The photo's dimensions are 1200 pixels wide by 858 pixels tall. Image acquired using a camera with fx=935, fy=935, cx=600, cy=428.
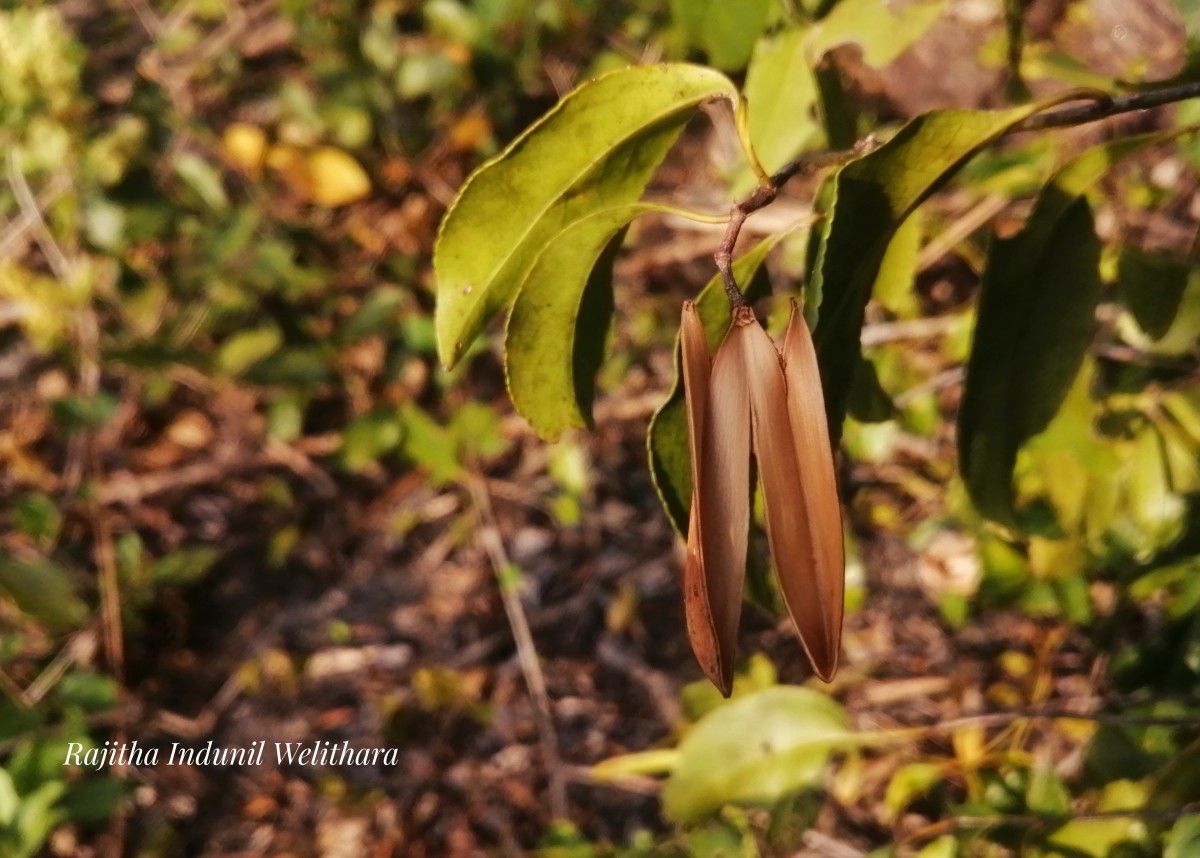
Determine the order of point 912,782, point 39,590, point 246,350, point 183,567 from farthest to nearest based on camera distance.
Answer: point 246,350 < point 183,567 < point 912,782 < point 39,590

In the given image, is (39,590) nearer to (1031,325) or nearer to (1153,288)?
(1031,325)

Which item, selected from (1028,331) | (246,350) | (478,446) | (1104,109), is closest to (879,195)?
(1104,109)

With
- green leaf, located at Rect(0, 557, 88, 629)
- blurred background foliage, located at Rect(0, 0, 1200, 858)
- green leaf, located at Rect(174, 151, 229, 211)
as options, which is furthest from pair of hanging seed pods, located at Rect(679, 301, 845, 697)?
green leaf, located at Rect(174, 151, 229, 211)

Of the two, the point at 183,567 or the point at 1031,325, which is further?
the point at 183,567

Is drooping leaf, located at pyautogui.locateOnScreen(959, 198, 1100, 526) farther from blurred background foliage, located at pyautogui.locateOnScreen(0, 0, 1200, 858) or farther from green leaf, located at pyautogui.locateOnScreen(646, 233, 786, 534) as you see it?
green leaf, located at pyautogui.locateOnScreen(646, 233, 786, 534)

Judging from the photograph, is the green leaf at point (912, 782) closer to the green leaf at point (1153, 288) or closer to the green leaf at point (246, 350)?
the green leaf at point (1153, 288)

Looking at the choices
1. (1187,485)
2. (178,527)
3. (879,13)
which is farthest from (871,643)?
(178,527)
